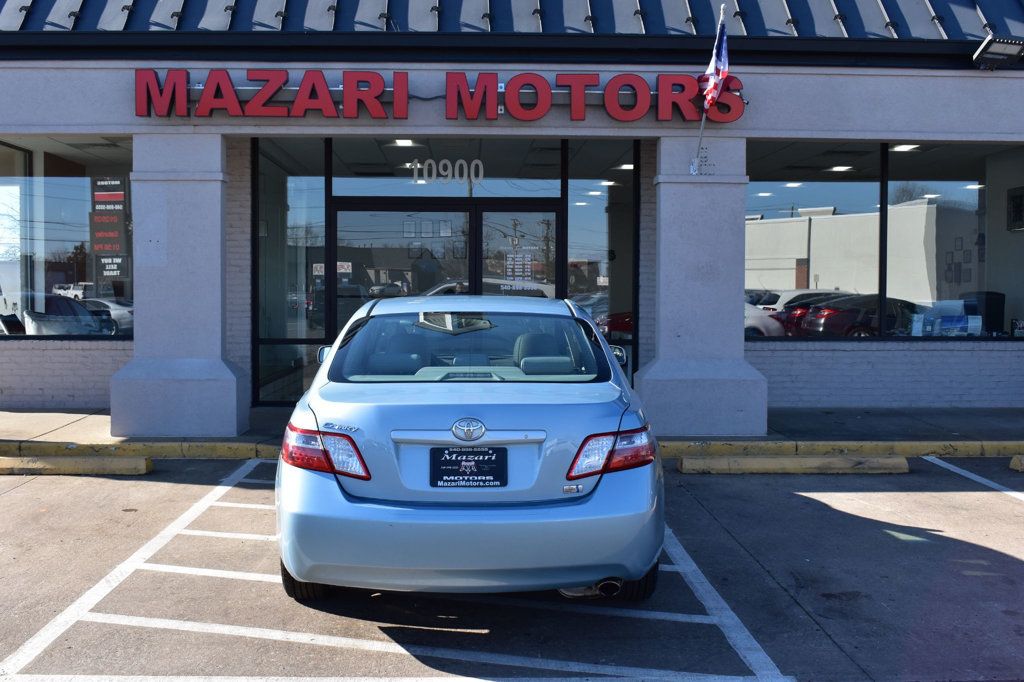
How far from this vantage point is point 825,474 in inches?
336

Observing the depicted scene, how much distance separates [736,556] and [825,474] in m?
2.93

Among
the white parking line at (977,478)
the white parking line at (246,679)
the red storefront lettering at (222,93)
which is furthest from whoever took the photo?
the red storefront lettering at (222,93)

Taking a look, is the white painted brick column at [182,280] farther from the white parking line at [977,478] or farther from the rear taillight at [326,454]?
the white parking line at [977,478]

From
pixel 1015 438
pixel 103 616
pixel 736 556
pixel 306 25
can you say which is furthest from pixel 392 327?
pixel 1015 438

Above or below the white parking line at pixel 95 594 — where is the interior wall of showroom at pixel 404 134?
above

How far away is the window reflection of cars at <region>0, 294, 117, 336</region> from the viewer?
465 inches

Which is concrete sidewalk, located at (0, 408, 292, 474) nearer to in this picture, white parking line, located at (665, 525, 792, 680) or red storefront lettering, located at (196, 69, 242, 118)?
red storefront lettering, located at (196, 69, 242, 118)

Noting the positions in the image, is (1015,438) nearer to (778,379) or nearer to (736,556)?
(778,379)

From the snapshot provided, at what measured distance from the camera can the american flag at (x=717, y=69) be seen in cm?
893

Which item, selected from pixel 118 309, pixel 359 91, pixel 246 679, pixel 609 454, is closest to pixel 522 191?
pixel 359 91

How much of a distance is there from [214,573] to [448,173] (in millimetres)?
6983

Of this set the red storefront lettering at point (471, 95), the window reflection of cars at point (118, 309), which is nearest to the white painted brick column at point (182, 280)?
the window reflection of cars at point (118, 309)

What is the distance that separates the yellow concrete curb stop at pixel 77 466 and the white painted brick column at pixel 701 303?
495cm

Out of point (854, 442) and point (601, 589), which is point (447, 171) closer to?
point (854, 442)
